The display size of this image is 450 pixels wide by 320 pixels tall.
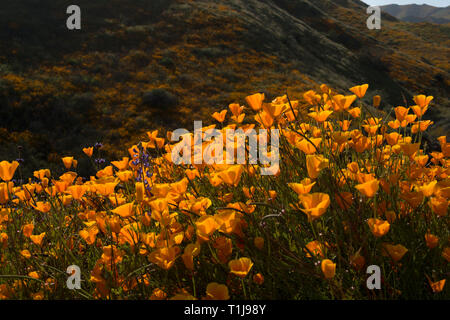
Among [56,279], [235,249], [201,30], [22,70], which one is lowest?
[56,279]

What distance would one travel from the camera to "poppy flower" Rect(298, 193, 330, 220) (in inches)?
40.2

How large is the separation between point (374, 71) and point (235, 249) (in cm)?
3116

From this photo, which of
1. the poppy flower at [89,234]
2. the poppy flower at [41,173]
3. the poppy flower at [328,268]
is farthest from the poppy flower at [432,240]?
the poppy flower at [41,173]

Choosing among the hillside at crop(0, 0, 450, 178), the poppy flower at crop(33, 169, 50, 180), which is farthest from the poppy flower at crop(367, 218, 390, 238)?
the hillside at crop(0, 0, 450, 178)

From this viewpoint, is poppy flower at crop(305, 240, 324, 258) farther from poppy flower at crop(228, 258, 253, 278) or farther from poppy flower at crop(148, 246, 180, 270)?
poppy flower at crop(148, 246, 180, 270)

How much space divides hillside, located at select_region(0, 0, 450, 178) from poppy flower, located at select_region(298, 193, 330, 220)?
6.49 m

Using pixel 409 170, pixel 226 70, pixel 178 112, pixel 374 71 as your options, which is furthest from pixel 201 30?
pixel 409 170

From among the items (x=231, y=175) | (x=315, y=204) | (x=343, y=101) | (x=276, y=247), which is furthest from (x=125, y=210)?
(x=343, y=101)

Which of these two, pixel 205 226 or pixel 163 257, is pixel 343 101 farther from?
pixel 163 257

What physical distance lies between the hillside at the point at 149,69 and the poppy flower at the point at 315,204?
6.49m

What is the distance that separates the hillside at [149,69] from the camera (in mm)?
12195

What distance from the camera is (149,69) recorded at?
55.6 feet

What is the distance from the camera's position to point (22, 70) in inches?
582
